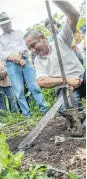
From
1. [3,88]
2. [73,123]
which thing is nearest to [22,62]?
[3,88]

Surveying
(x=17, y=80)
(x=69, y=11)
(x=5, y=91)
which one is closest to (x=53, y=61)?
(x=69, y=11)

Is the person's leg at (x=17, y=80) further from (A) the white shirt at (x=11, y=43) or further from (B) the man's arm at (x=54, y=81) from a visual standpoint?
(B) the man's arm at (x=54, y=81)

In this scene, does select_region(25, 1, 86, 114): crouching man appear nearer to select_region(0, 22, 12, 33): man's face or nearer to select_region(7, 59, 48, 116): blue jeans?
select_region(7, 59, 48, 116): blue jeans

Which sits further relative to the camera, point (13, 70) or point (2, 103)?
point (2, 103)

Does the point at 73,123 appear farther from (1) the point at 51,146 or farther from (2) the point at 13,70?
(2) the point at 13,70

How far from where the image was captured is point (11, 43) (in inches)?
229

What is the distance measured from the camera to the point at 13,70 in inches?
223

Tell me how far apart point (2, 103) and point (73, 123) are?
301 cm

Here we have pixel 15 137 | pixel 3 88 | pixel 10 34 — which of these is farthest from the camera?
pixel 3 88

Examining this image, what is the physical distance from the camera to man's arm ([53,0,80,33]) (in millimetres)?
3068

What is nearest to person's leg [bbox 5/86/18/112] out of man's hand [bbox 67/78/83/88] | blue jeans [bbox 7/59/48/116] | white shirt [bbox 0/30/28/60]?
blue jeans [bbox 7/59/48/116]

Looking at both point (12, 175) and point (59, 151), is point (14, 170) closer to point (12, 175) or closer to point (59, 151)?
point (12, 175)

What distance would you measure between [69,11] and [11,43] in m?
2.66

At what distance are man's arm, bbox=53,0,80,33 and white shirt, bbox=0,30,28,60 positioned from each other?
89.6 inches
